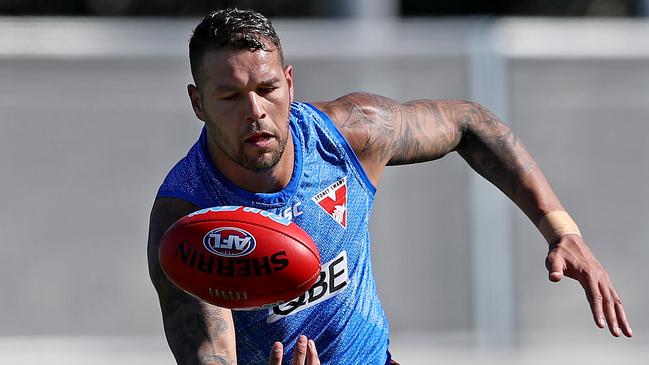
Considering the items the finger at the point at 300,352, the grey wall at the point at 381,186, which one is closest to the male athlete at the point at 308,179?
the finger at the point at 300,352

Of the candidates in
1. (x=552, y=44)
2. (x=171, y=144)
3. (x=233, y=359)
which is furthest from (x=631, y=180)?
(x=233, y=359)

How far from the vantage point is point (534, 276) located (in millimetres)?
9148

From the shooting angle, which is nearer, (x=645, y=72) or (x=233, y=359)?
(x=233, y=359)

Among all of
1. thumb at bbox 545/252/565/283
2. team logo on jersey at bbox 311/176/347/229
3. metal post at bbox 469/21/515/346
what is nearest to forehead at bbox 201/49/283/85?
team logo on jersey at bbox 311/176/347/229

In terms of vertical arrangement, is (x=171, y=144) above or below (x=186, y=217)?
below

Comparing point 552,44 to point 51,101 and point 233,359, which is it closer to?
point 51,101

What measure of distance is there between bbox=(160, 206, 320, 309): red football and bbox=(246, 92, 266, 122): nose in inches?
12.1

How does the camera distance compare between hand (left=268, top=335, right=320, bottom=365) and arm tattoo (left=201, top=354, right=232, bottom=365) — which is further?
arm tattoo (left=201, top=354, right=232, bottom=365)

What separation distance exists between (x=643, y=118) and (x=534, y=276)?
1325 mm

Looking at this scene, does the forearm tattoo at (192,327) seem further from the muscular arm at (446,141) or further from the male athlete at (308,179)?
the muscular arm at (446,141)

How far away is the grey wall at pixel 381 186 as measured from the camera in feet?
28.7

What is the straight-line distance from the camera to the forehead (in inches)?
175

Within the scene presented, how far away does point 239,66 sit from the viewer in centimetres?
445

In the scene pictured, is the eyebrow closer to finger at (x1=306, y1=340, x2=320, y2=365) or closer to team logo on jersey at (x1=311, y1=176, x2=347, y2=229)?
team logo on jersey at (x1=311, y1=176, x2=347, y2=229)
